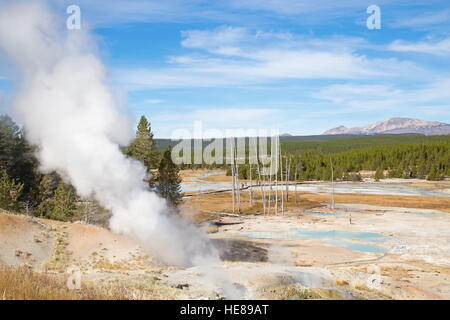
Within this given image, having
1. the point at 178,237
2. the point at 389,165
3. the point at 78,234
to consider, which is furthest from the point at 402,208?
the point at 389,165

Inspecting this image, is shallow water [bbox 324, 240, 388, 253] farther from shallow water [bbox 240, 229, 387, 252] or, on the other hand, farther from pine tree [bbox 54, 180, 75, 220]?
pine tree [bbox 54, 180, 75, 220]

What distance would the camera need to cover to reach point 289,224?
47.6m

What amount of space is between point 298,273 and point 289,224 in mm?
29345

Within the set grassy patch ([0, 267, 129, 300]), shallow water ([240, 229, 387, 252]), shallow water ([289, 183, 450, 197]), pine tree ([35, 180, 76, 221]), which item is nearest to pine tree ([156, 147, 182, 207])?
pine tree ([35, 180, 76, 221])

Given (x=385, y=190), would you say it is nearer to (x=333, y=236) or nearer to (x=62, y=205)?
(x=333, y=236)

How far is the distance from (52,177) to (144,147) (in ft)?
35.1

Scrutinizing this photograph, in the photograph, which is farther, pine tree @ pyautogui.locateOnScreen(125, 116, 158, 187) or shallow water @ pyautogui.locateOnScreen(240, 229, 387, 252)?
pine tree @ pyautogui.locateOnScreen(125, 116, 158, 187)

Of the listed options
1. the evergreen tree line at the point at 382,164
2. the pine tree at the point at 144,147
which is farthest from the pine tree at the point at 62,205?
the evergreen tree line at the point at 382,164

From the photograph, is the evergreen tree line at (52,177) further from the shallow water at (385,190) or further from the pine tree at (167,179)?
the shallow water at (385,190)

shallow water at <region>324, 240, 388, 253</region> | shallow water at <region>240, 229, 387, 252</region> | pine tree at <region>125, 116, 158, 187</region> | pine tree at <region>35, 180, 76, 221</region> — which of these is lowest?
shallow water at <region>240, 229, 387, 252</region>

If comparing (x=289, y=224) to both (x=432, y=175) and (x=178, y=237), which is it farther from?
(x=432, y=175)

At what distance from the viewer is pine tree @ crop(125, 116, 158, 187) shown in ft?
132

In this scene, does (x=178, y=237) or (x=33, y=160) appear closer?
(x=178, y=237)
